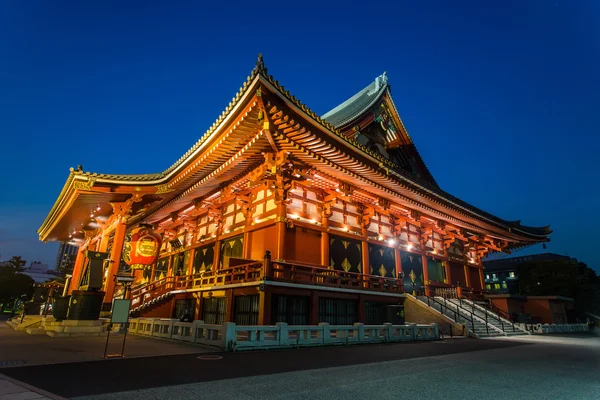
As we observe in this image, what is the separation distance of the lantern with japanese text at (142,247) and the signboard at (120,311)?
8.91 meters

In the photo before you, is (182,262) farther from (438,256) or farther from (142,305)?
(438,256)

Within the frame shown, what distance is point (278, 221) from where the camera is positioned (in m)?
14.8

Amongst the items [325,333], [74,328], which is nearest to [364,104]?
[325,333]

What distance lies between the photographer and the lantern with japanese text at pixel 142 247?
16250 millimetres

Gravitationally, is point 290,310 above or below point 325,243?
below

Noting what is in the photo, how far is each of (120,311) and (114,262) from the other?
1072cm

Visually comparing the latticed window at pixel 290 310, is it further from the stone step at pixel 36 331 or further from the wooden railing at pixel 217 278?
the stone step at pixel 36 331

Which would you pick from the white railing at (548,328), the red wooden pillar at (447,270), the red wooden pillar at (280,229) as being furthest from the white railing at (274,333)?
the red wooden pillar at (447,270)

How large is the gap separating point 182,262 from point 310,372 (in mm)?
19384

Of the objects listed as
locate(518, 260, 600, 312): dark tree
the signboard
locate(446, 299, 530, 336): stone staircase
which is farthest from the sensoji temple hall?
locate(518, 260, 600, 312): dark tree

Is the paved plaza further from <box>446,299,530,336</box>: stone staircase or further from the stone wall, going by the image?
<box>446,299,530,336</box>: stone staircase

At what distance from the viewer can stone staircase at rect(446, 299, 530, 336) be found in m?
17.6

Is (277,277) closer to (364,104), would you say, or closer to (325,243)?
(325,243)

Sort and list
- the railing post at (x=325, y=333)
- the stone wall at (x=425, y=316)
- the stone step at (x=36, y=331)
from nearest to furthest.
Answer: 1. the railing post at (x=325, y=333)
2. the stone step at (x=36, y=331)
3. the stone wall at (x=425, y=316)
